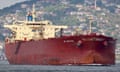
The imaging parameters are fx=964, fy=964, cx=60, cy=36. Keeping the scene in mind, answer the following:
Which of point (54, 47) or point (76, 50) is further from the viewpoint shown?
point (54, 47)

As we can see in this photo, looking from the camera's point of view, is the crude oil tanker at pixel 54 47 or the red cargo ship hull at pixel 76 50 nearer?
the red cargo ship hull at pixel 76 50

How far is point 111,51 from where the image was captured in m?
169

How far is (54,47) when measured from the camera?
16925cm

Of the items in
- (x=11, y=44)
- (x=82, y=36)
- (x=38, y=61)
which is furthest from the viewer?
(x=11, y=44)

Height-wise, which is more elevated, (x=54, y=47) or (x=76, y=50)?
(x=54, y=47)

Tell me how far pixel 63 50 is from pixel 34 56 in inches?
497

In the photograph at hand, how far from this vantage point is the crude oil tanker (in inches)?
6491

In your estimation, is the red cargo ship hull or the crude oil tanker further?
the crude oil tanker

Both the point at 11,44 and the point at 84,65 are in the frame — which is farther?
the point at 11,44

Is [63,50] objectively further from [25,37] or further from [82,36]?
[25,37]

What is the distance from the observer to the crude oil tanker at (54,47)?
165 metres

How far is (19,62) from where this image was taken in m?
186

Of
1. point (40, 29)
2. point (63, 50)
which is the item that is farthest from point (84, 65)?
point (40, 29)

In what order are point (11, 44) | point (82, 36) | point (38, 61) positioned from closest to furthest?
point (82, 36) → point (38, 61) → point (11, 44)
